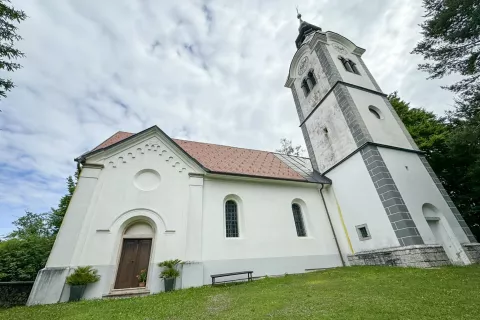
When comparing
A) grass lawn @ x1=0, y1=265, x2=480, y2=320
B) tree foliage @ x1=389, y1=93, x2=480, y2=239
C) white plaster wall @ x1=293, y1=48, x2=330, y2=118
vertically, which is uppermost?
white plaster wall @ x1=293, y1=48, x2=330, y2=118

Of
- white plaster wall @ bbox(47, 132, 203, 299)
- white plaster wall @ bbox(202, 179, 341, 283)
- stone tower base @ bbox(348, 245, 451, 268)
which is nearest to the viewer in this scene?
white plaster wall @ bbox(47, 132, 203, 299)

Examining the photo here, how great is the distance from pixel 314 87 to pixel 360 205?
9401 millimetres

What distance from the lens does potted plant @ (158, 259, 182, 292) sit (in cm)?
800

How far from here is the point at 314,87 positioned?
53.3 feet

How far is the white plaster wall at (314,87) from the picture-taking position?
603 inches

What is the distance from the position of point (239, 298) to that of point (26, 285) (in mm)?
7353

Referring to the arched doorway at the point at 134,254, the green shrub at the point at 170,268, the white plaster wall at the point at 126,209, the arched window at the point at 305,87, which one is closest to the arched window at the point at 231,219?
the white plaster wall at the point at 126,209

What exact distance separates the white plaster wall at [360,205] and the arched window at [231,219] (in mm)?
6348

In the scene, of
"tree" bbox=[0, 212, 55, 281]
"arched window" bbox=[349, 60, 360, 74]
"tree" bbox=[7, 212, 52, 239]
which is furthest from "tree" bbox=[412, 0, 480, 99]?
"tree" bbox=[7, 212, 52, 239]

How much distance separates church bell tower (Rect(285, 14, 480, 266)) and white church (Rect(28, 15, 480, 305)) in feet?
0.20

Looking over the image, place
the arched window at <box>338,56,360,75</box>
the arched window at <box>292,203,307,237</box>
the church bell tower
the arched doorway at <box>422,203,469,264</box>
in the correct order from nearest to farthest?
the arched doorway at <box>422,203,469,264</box>, the church bell tower, the arched window at <box>292,203,307,237</box>, the arched window at <box>338,56,360,75</box>

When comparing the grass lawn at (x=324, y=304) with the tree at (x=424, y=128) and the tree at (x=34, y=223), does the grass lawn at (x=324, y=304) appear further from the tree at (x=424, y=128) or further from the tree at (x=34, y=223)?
the tree at (x=34, y=223)

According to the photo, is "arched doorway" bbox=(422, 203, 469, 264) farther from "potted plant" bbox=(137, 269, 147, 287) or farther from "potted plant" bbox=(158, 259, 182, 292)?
"potted plant" bbox=(137, 269, 147, 287)

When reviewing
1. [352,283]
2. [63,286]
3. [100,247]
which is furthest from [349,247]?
[63,286]
